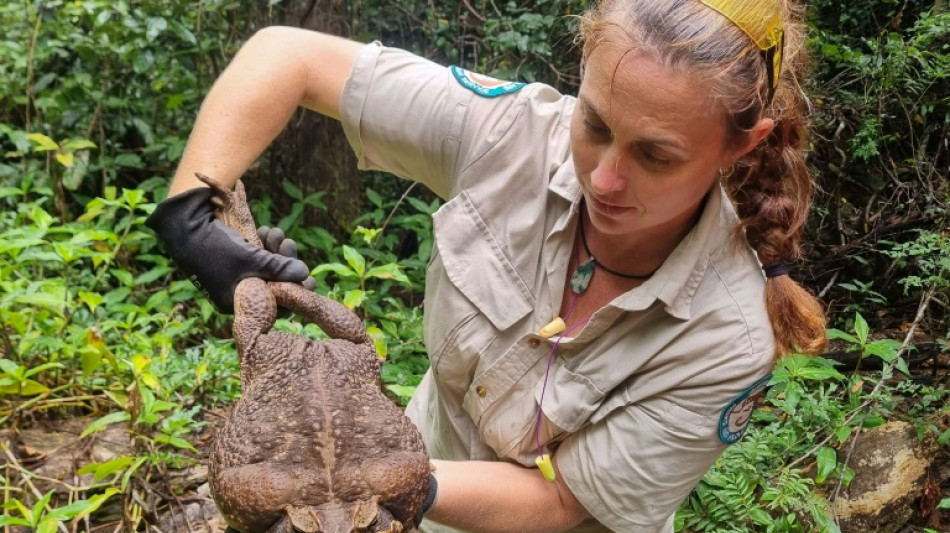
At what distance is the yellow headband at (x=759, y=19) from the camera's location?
185 centimetres

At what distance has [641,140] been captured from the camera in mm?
1828

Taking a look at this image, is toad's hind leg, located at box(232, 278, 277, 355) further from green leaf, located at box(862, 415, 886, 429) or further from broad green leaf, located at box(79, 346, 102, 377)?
green leaf, located at box(862, 415, 886, 429)

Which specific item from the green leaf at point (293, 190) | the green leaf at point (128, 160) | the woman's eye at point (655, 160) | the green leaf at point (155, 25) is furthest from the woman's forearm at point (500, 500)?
the green leaf at point (128, 160)

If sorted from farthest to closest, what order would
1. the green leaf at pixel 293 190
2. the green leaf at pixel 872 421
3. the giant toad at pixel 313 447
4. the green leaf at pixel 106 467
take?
the green leaf at pixel 293 190
the green leaf at pixel 872 421
the green leaf at pixel 106 467
the giant toad at pixel 313 447

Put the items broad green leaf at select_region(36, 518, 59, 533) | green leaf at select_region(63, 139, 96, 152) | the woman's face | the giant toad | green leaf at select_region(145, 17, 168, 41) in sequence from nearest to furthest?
the giant toad → the woman's face → broad green leaf at select_region(36, 518, 59, 533) → green leaf at select_region(145, 17, 168, 41) → green leaf at select_region(63, 139, 96, 152)

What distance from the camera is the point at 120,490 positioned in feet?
9.93

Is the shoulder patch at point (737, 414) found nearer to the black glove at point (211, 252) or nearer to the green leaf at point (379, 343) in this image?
the black glove at point (211, 252)

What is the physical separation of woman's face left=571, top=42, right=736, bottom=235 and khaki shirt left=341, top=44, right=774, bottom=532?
10.4 inches

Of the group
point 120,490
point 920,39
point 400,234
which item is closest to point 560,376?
point 120,490

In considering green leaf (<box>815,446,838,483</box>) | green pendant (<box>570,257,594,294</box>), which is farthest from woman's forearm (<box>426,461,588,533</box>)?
green leaf (<box>815,446,838,483</box>)

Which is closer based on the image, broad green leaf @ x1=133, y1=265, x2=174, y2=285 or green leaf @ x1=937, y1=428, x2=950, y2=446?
green leaf @ x1=937, y1=428, x2=950, y2=446

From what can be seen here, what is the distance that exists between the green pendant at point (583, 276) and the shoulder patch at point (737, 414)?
21.3 inches

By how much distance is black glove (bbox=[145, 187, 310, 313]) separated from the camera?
2.07 meters

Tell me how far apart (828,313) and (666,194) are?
3.59 metres
